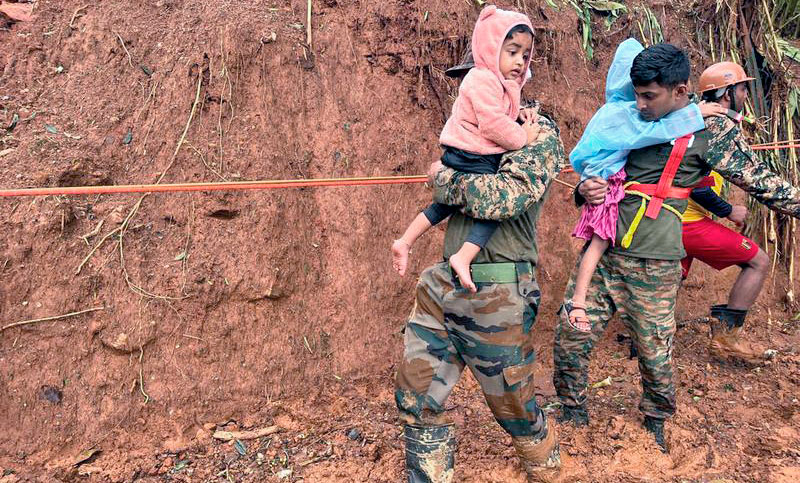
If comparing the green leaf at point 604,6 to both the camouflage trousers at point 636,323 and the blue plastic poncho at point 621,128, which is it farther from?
the camouflage trousers at point 636,323

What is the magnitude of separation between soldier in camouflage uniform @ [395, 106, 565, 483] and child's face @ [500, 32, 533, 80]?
0.27 metres

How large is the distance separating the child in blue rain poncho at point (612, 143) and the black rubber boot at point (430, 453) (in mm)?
979

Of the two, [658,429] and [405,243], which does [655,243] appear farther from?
[405,243]

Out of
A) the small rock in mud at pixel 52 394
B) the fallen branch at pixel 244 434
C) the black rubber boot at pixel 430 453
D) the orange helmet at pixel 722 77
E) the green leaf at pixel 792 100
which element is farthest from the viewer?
the green leaf at pixel 792 100

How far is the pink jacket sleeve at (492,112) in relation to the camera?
7.34ft

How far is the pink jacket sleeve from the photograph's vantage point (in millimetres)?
2238

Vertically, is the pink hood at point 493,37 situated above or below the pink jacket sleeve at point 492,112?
above

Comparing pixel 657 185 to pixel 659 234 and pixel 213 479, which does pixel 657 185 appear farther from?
pixel 213 479

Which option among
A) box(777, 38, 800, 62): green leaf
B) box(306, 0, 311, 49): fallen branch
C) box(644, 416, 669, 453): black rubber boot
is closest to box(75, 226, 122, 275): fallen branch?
box(306, 0, 311, 49): fallen branch

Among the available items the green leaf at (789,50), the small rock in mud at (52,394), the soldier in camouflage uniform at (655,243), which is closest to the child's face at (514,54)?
the soldier in camouflage uniform at (655,243)

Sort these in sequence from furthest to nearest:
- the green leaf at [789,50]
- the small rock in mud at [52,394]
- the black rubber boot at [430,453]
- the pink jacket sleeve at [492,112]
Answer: the green leaf at [789,50], the small rock in mud at [52,394], the black rubber boot at [430,453], the pink jacket sleeve at [492,112]

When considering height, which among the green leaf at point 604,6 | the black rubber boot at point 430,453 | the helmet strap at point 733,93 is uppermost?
the green leaf at point 604,6

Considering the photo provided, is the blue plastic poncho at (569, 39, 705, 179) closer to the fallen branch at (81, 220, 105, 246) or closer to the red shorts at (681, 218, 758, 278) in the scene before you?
the red shorts at (681, 218, 758, 278)

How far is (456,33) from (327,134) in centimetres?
143
